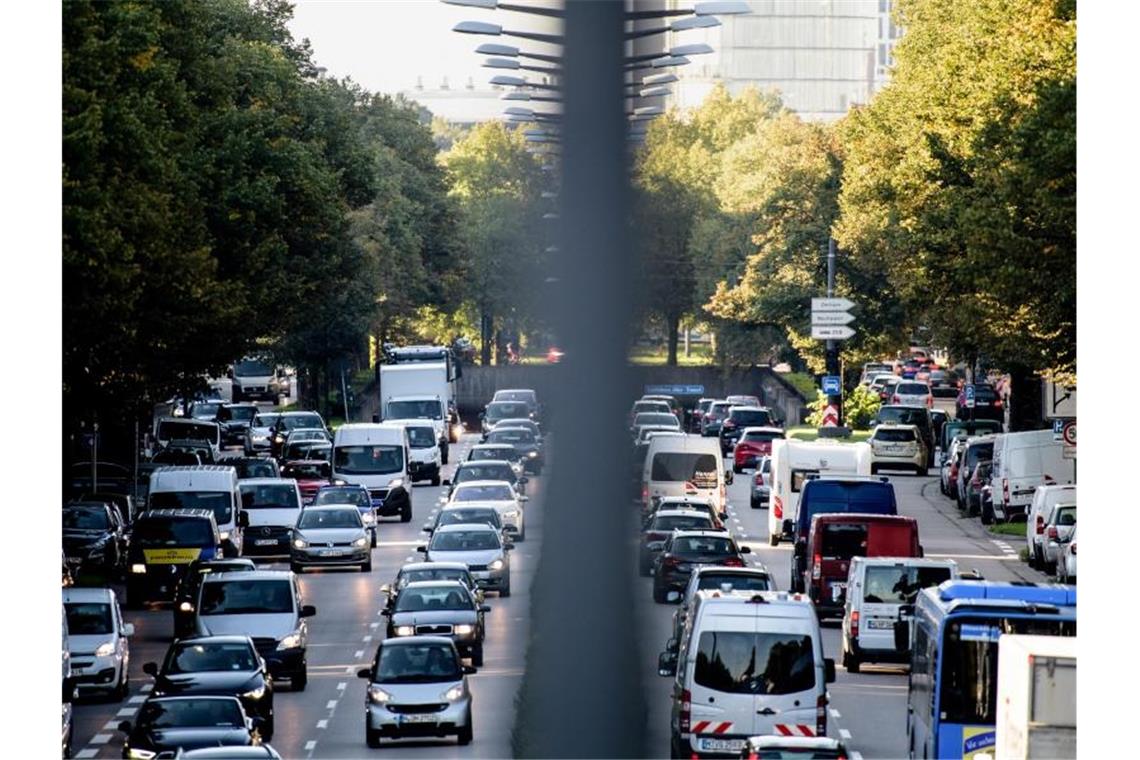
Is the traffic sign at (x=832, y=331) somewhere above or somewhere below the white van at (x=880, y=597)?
above

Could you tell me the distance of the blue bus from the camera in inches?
919

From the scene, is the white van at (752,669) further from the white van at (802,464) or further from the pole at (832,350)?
the pole at (832,350)

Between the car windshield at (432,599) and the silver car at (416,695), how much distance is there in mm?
5688

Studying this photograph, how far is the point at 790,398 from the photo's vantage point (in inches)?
3853

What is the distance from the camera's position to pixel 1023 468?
181 ft

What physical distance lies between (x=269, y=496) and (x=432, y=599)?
17.5 meters

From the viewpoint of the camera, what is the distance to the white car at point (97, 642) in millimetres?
31500

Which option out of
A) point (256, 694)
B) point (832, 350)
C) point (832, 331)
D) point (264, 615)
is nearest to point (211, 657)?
point (256, 694)

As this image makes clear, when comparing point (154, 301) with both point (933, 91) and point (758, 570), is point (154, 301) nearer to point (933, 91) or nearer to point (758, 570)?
point (758, 570)

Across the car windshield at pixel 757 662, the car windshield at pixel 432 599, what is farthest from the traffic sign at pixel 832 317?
the car windshield at pixel 757 662

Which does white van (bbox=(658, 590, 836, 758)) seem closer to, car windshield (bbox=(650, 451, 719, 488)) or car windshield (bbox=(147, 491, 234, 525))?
car windshield (bbox=(147, 491, 234, 525))

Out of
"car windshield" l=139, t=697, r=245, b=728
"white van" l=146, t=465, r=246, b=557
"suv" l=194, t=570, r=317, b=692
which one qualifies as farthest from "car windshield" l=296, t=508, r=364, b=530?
"car windshield" l=139, t=697, r=245, b=728

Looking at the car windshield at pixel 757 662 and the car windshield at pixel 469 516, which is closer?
the car windshield at pixel 757 662
